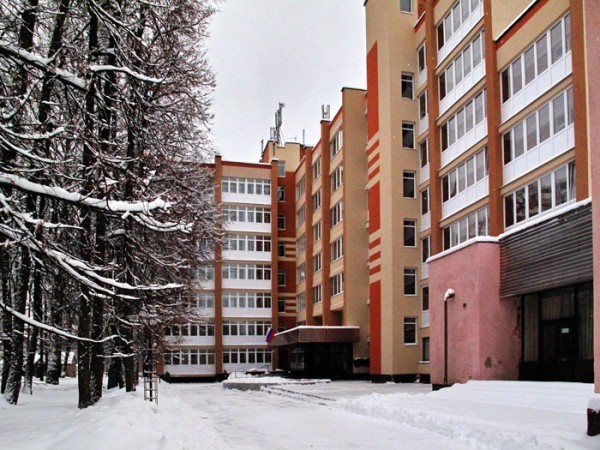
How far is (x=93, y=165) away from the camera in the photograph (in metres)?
7.78

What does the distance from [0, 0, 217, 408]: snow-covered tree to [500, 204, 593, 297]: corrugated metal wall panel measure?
388 inches

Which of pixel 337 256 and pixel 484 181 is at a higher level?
pixel 484 181

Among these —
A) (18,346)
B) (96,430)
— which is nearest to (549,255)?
(18,346)

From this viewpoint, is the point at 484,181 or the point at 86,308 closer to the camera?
the point at 86,308

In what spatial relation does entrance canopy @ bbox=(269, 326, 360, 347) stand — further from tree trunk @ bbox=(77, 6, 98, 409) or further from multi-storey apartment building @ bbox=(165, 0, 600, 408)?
tree trunk @ bbox=(77, 6, 98, 409)

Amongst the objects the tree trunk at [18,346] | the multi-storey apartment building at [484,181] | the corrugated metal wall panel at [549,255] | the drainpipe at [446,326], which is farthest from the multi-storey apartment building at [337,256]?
the tree trunk at [18,346]

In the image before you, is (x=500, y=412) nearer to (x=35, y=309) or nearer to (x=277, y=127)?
(x=35, y=309)

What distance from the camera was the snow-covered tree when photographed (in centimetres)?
800

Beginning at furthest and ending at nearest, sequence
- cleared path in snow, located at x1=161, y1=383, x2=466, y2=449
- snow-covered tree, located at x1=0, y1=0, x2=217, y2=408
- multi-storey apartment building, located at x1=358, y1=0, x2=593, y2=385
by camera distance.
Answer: multi-storey apartment building, located at x1=358, y1=0, x2=593, y2=385 < cleared path in snow, located at x1=161, y1=383, x2=466, y2=449 < snow-covered tree, located at x1=0, y1=0, x2=217, y2=408

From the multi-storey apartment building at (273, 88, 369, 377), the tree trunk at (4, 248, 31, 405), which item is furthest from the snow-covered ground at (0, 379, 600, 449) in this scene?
the multi-storey apartment building at (273, 88, 369, 377)

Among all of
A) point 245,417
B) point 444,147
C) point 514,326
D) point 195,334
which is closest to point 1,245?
point 245,417

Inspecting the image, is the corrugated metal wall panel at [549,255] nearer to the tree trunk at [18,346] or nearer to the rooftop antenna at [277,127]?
the tree trunk at [18,346]

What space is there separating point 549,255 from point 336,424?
9936 millimetres

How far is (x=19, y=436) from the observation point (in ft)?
32.3
